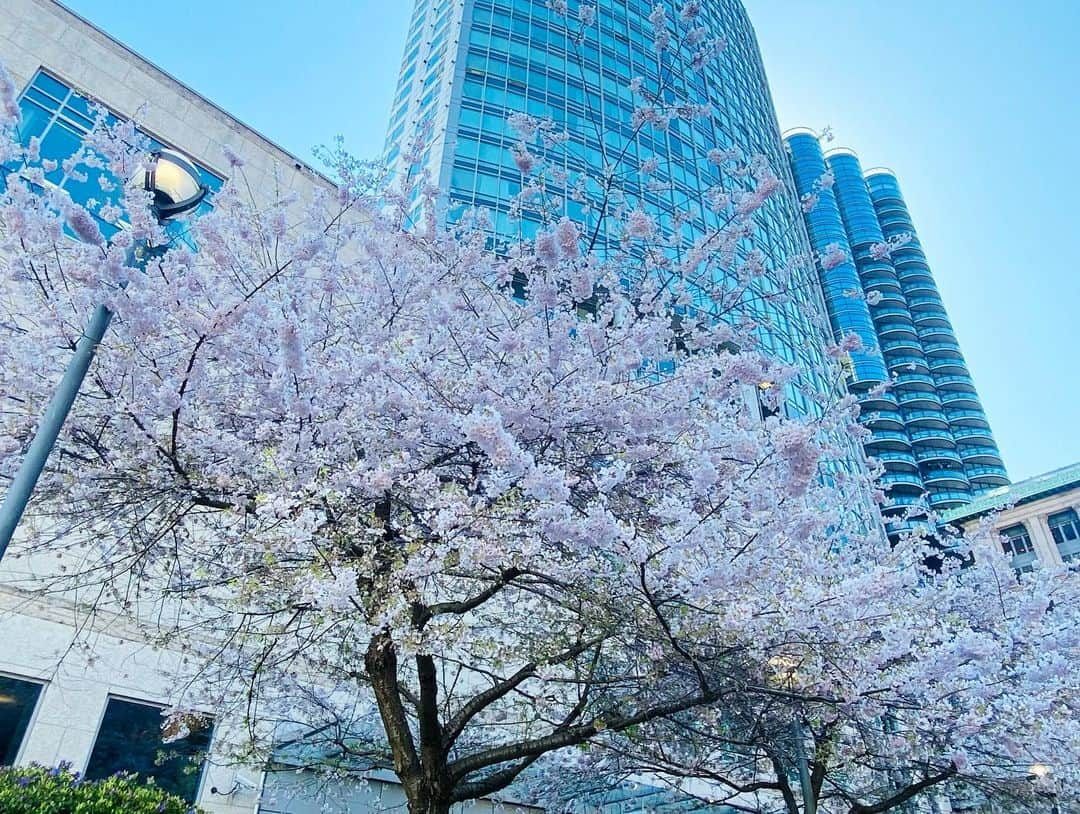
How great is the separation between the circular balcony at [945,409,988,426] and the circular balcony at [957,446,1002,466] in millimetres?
3390

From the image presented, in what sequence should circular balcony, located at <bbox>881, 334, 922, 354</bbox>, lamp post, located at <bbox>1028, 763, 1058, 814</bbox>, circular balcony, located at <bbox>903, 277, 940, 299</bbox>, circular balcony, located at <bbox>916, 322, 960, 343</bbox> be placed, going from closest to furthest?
lamp post, located at <bbox>1028, 763, 1058, 814</bbox>
circular balcony, located at <bbox>881, 334, 922, 354</bbox>
circular balcony, located at <bbox>916, 322, 960, 343</bbox>
circular balcony, located at <bbox>903, 277, 940, 299</bbox>

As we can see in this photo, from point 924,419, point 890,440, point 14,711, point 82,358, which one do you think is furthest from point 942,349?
point 82,358

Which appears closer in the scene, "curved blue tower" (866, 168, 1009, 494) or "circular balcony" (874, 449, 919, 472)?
"circular balcony" (874, 449, 919, 472)

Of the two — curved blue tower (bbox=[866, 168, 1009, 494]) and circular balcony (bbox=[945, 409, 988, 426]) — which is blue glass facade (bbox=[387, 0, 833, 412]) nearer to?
curved blue tower (bbox=[866, 168, 1009, 494])

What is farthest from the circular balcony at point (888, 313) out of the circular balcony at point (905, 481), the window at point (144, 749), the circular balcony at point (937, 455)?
the window at point (144, 749)

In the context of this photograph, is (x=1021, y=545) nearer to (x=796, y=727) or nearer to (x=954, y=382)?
(x=954, y=382)

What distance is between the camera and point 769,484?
5.59m

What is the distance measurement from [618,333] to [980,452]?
288 feet

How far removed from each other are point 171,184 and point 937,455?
8659 cm

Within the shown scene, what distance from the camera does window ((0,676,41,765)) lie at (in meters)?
8.99

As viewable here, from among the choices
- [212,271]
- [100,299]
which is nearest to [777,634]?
[100,299]

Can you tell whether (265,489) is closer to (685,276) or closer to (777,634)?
(777,634)

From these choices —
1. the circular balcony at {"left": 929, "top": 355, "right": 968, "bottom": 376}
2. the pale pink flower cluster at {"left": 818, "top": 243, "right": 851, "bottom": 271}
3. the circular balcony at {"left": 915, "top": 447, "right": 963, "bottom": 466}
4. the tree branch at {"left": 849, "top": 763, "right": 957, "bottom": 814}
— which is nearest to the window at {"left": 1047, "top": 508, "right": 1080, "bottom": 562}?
the circular balcony at {"left": 915, "top": 447, "right": 963, "bottom": 466}

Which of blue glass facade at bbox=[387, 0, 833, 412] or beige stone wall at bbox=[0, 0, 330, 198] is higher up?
blue glass facade at bbox=[387, 0, 833, 412]
